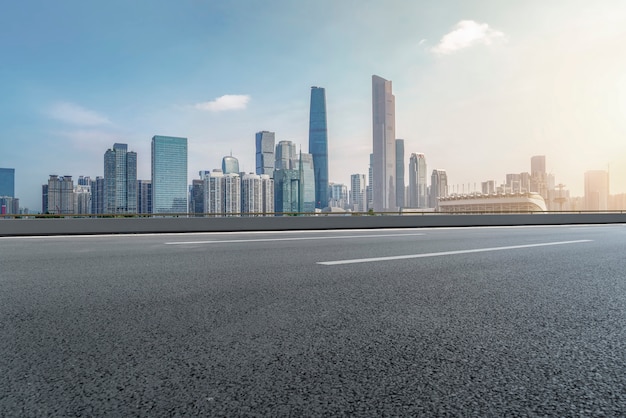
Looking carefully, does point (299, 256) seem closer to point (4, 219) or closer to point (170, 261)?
point (170, 261)

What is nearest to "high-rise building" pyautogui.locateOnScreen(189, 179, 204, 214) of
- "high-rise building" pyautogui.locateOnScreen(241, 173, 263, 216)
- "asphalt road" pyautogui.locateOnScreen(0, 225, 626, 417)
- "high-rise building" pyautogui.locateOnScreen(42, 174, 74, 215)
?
"high-rise building" pyautogui.locateOnScreen(241, 173, 263, 216)

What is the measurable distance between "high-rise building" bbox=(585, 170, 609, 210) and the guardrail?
5234 inches

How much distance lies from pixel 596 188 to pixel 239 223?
15433cm

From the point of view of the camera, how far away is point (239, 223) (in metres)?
18.5

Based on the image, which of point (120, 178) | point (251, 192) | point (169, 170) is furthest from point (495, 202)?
point (169, 170)

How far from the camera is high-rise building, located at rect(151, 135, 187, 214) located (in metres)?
103

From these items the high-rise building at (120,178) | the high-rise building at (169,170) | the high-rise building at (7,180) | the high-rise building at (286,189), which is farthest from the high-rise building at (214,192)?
the high-rise building at (7,180)

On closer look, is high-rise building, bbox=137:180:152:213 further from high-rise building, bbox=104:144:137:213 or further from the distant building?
the distant building

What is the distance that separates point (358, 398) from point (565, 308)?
2.70m

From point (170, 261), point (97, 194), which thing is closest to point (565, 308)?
point (170, 261)

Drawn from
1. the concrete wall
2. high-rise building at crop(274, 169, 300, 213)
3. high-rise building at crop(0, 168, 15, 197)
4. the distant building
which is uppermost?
high-rise building at crop(0, 168, 15, 197)

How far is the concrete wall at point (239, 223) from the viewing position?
53.3 feet

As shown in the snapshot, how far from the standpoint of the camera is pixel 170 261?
274 inches

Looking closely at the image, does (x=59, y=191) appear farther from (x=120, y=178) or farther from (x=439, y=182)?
(x=439, y=182)
